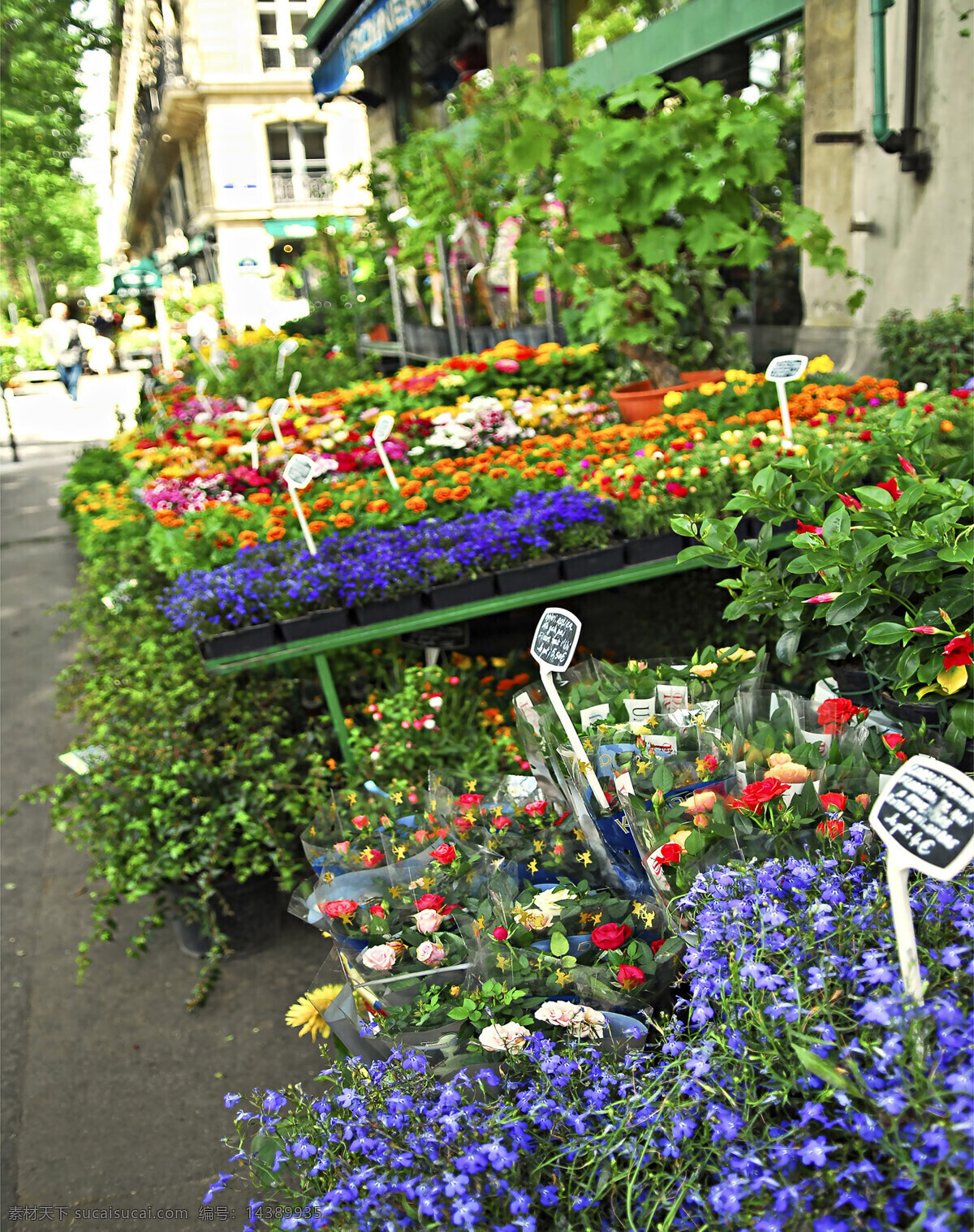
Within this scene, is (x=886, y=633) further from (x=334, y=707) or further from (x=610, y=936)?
(x=334, y=707)

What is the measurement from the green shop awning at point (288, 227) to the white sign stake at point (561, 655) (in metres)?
26.8

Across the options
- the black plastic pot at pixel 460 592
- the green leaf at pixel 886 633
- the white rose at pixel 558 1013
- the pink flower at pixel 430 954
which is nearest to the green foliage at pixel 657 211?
the black plastic pot at pixel 460 592

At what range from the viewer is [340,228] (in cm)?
1188

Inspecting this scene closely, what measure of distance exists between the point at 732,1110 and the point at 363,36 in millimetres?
11612

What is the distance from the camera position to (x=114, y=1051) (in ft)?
9.77

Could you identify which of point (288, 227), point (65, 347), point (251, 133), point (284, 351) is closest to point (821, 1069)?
point (284, 351)

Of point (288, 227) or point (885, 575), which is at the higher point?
point (288, 227)

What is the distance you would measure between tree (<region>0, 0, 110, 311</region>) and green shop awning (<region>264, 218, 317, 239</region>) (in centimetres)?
544

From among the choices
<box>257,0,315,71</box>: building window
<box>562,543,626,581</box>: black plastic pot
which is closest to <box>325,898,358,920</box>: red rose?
<box>562,543,626,581</box>: black plastic pot

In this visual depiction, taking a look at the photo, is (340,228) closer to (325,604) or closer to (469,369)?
(469,369)

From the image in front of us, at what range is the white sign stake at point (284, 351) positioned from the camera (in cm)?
573

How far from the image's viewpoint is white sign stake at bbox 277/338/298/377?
573 cm

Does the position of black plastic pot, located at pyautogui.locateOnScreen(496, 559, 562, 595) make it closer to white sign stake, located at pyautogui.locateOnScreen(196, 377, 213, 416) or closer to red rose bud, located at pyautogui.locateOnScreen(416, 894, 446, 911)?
red rose bud, located at pyautogui.locateOnScreen(416, 894, 446, 911)

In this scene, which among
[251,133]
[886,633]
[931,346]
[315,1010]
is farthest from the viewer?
[251,133]
